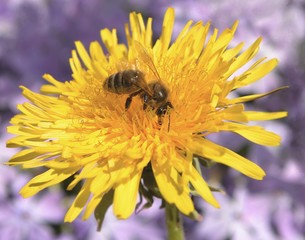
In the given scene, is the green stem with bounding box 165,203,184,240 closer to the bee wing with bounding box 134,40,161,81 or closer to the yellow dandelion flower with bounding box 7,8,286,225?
the yellow dandelion flower with bounding box 7,8,286,225

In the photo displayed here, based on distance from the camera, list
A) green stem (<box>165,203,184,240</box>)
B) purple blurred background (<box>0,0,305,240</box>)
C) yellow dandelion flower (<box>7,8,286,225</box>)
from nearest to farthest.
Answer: yellow dandelion flower (<box>7,8,286,225</box>) < green stem (<box>165,203,184,240</box>) < purple blurred background (<box>0,0,305,240</box>)

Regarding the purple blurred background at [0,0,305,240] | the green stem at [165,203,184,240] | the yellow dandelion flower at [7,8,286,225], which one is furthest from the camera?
the purple blurred background at [0,0,305,240]

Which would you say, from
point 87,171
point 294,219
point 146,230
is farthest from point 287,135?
point 87,171

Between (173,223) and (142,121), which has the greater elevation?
(142,121)

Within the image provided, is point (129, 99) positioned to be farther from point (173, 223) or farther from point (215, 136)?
point (215, 136)

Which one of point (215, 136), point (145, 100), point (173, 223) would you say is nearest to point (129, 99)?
point (145, 100)

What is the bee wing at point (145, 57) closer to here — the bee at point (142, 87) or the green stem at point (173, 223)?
the bee at point (142, 87)

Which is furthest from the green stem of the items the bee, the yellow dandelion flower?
the bee
